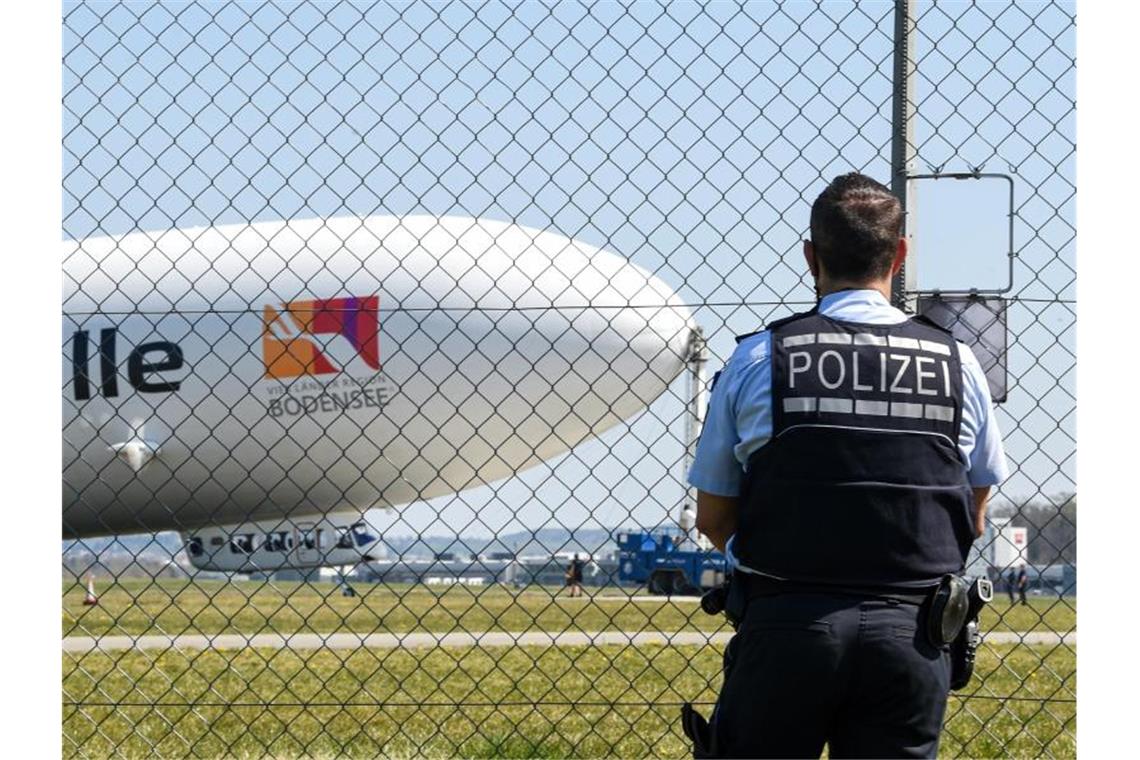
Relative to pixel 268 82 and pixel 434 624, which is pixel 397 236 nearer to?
pixel 434 624

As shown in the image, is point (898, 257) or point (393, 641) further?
point (393, 641)

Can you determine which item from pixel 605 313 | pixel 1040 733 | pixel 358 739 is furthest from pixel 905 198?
pixel 605 313

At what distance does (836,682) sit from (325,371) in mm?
17816

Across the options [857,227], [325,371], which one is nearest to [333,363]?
[325,371]

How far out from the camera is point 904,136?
392 cm

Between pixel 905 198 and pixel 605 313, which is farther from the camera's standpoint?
pixel 605 313

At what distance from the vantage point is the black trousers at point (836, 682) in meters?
2.57

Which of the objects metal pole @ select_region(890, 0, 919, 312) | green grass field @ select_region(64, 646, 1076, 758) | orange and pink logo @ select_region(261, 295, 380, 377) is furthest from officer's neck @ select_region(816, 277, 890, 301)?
orange and pink logo @ select_region(261, 295, 380, 377)

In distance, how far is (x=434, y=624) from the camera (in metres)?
16.6

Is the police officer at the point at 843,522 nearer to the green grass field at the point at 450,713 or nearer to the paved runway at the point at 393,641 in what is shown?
the green grass field at the point at 450,713

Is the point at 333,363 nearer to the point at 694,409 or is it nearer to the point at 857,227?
the point at 694,409

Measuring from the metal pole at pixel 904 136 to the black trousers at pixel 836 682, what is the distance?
147cm

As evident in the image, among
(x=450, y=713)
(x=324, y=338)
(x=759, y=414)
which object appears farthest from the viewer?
(x=324, y=338)

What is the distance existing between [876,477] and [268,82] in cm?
227
